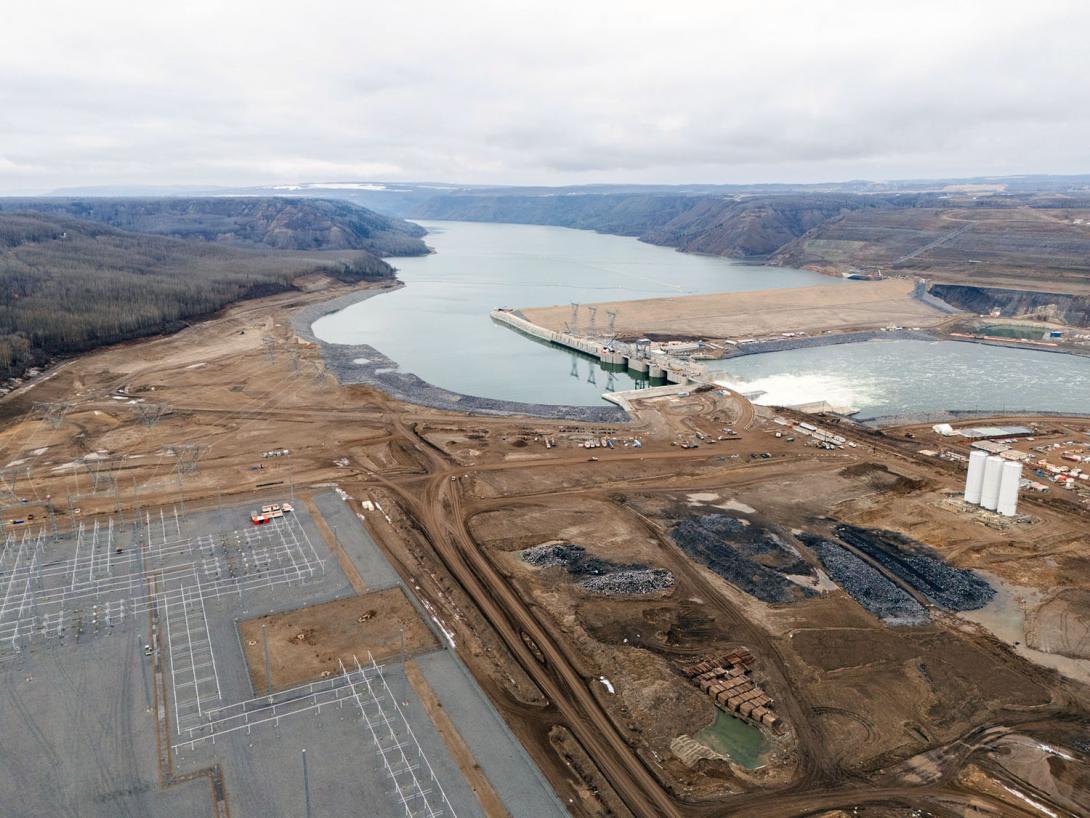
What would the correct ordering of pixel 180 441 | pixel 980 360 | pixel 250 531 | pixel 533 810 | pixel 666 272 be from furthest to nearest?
1. pixel 666 272
2. pixel 980 360
3. pixel 180 441
4. pixel 250 531
5. pixel 533 810

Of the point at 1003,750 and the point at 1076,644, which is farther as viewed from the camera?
the point at 1076,644

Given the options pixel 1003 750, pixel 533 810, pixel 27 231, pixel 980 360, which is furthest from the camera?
pixel 27 231

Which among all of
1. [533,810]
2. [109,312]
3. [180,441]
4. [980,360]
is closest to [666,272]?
[980,360]

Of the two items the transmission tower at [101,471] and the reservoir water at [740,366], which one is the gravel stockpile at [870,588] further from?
the transmission tower at [101,471]

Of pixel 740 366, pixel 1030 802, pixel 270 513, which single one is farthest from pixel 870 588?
pixel 740 366

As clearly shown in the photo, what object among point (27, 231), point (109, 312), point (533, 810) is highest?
point (27, 231)

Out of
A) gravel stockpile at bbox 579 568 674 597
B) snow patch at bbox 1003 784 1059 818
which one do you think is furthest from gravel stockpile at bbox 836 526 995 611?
gravel stockpile at bbox 579 568 674 597

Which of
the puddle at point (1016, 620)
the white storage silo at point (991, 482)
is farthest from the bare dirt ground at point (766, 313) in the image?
the puddle at point (1016, 620)

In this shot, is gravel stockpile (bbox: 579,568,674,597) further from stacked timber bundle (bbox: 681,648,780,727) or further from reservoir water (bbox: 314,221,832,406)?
reservoir water (bbox: 314,221,832,406)

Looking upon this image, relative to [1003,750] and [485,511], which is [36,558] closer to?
[485,511]
